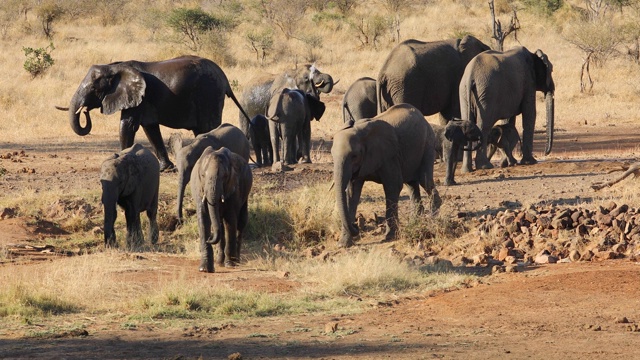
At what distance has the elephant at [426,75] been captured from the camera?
712 inches

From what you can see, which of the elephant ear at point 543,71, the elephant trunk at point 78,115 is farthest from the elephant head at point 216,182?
the elephant ear at point 543,71

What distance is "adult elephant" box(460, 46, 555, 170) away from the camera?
17047 mm

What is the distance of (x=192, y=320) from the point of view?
939cm

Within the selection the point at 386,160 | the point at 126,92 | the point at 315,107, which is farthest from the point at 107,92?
the point at 386,160

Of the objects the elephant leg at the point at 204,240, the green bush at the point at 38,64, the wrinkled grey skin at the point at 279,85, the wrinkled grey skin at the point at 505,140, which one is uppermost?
the green bush at the point at 38,64

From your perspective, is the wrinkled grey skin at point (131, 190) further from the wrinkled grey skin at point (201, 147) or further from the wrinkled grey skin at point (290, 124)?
the wrinkled grey skin at point (290, 124)

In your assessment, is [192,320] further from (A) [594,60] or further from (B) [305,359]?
(A) [594,60]

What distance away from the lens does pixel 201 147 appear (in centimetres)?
1359

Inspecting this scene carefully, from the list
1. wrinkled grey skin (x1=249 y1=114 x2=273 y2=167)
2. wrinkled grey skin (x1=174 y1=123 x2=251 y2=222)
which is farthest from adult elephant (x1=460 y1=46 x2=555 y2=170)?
wrinkled grey skin (x1=174 y1=123 x2=251 y2=222)

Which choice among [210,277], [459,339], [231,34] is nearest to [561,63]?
[231,34]

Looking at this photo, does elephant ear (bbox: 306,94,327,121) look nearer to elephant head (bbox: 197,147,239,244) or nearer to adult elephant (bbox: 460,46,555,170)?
adult elephant (bbox: 460,46,555,170)

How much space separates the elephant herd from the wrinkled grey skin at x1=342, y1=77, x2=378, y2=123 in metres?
0.02

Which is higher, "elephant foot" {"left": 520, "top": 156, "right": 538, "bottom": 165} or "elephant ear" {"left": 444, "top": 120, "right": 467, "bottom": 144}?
"elephant ear" {"left": 444, "top": 120, "right": 467, "bottom": 144}

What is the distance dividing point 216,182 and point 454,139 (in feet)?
17.9
